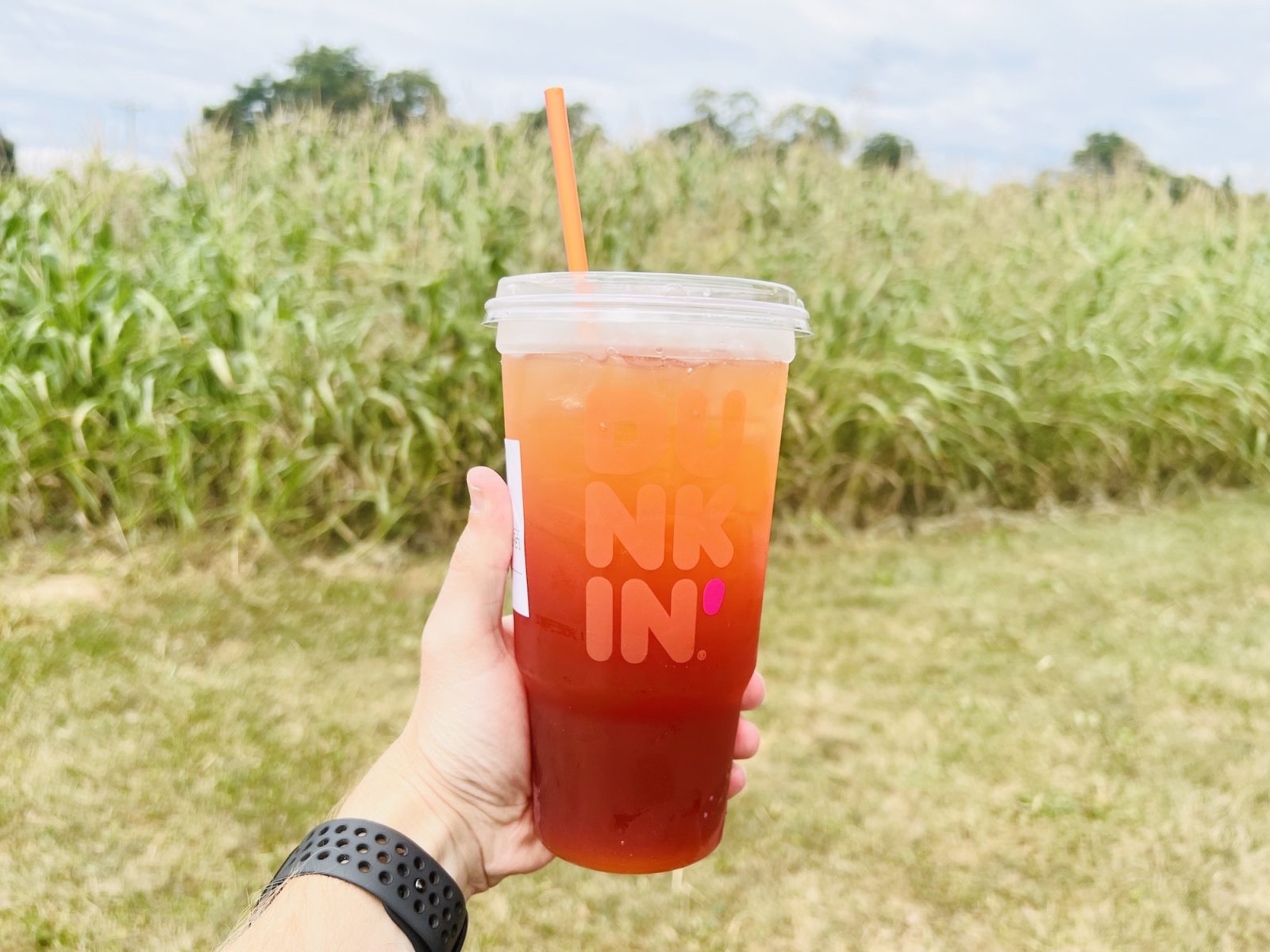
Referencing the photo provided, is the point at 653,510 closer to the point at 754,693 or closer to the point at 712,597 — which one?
the point at 712,597

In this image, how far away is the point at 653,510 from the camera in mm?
1115

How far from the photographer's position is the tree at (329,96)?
15.9ft

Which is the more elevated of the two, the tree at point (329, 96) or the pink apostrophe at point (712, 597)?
the tree at point (329, 96)

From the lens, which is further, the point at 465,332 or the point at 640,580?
the point at 465,332

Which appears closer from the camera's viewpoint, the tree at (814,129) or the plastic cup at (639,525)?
the plastic cup at (639,525)

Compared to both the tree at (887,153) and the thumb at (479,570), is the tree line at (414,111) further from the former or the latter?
the thumb at (479,570)

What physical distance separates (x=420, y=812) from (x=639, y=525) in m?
0.59

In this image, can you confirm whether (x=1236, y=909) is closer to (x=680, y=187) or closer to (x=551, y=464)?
(x=551, y=464)

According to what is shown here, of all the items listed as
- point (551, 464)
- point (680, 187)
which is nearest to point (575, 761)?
point (551, 464)

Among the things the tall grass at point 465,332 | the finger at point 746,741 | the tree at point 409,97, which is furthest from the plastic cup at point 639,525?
the tree at point 409,97

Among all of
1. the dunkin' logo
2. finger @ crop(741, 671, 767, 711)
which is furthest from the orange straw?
finger @ crop(741, 671, 767, 711)

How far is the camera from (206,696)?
272 cm

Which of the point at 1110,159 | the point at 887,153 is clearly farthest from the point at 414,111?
the point at 1110,159

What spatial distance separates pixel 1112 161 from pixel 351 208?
5345mm
